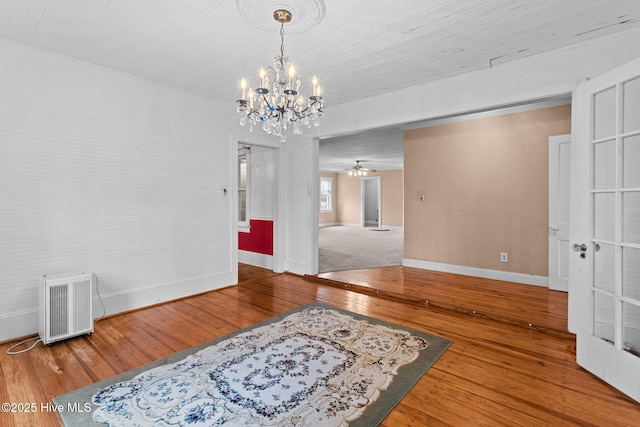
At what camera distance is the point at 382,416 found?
176cm

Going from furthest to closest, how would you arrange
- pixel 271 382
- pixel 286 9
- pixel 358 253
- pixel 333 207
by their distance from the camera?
pixel 333 207 → pixel 358 253 → pixel 286 9 → pixel 271 382

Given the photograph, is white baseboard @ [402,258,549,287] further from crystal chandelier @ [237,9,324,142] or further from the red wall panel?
crystal chandelier @ [237,9,324,142]

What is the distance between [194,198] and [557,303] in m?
4.80

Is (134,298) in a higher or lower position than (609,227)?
lower

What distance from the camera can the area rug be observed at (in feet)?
5.80

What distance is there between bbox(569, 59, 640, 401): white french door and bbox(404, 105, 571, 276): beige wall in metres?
2.19

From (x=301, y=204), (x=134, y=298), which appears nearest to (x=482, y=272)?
(x=301, y=204)

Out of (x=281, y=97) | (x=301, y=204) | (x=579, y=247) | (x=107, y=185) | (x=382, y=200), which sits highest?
(x=281, y=97)

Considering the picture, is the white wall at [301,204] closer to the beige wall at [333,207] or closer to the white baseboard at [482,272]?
the white baseboard at [482,272]

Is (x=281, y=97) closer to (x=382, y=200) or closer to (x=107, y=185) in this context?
(x=107, y=185)

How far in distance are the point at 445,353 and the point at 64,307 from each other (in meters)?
3.41

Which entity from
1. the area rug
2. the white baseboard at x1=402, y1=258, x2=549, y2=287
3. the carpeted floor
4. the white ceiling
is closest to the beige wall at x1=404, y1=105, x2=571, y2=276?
the white baseboard at x1=402, y1=258, x2=549, y2=287

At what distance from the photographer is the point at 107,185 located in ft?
11.0

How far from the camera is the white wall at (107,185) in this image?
2.81 metres
